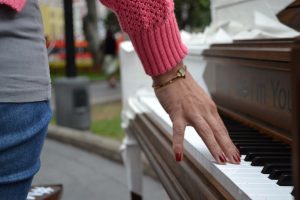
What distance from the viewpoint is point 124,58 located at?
3.79 m

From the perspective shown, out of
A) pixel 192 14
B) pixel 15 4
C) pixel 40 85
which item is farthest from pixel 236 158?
pixel 192 14

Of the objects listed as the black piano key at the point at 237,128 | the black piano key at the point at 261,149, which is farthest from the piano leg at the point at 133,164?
the black piano key at the point at 261,149

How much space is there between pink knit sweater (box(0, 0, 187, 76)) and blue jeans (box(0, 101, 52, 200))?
283 millimetres

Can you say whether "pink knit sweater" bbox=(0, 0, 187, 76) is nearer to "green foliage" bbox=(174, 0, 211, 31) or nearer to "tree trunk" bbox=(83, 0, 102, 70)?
"green foliage" bbox=(174, 0, 211, 31)

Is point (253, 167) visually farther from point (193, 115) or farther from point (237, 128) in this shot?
point (237, 128)

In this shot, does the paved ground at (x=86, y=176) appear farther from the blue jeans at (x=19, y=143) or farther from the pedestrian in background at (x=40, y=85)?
the blue jeans at (x=19, y=143)

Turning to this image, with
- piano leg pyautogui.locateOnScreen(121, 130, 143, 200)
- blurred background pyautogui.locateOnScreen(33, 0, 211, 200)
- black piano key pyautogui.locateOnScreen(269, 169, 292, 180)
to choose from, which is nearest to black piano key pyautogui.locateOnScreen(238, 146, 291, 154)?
black piano key pyautogui.locateOnScreen(269, 169, 292, 180)

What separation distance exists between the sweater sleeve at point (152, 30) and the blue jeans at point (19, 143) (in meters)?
0.28

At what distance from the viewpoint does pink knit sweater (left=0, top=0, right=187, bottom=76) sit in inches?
51.1

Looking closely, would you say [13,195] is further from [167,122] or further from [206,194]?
[167,122]

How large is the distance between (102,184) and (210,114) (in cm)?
436

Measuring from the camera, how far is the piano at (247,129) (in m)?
1.10

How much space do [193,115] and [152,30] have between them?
0.21m

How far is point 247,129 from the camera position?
5.98 ft
